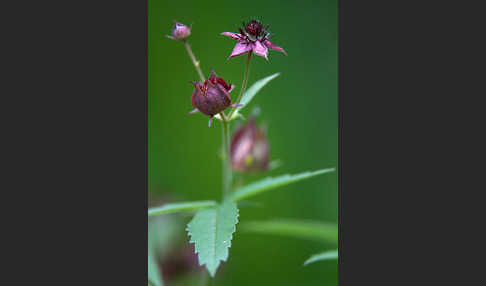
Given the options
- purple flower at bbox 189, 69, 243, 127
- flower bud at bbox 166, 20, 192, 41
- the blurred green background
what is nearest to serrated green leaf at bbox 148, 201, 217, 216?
purple flower at bbox 189, 69, 243, 127

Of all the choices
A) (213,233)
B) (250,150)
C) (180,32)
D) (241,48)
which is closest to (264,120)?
(250,150)

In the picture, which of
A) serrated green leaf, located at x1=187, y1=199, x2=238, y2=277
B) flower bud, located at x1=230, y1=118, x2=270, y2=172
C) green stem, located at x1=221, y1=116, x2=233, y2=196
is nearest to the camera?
serrated green leaf, located at x1=187, y1=199, x2=238, y2=277

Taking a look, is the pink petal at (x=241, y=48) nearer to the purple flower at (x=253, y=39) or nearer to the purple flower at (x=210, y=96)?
the purple flower at (x=253, y=39)

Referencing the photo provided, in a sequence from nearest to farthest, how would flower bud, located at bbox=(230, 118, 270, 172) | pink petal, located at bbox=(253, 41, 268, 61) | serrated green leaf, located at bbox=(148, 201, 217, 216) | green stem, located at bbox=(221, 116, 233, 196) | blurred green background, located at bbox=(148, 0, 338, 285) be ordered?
1. pink petal, located at bbox=(253, 41, 268, 61)
2. serrated green leaf, located at bbox=(148, 201, 217, 216)
3. green stem, located at bbox=(221, 116, 233, 196)
4. flower bud, located at bbox=(230, 118, 270, 172)
5. blurred green background, located at bbox=(148, 0, 338, 285)

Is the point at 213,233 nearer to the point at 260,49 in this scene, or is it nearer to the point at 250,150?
the point at 260,49

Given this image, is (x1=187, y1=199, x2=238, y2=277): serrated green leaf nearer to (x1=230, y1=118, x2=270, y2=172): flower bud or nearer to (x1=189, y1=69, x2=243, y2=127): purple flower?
(x1=189, y1=69, x2=243, y2=127): purple flower

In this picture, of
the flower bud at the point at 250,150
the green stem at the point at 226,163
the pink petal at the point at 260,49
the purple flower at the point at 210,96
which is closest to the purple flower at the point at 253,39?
the pink petal at the point at 260,49

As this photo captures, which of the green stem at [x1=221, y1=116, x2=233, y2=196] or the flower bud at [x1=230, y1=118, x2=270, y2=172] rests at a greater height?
the flower bud at [x1=230, y1=118, x2=270, y2=172]
